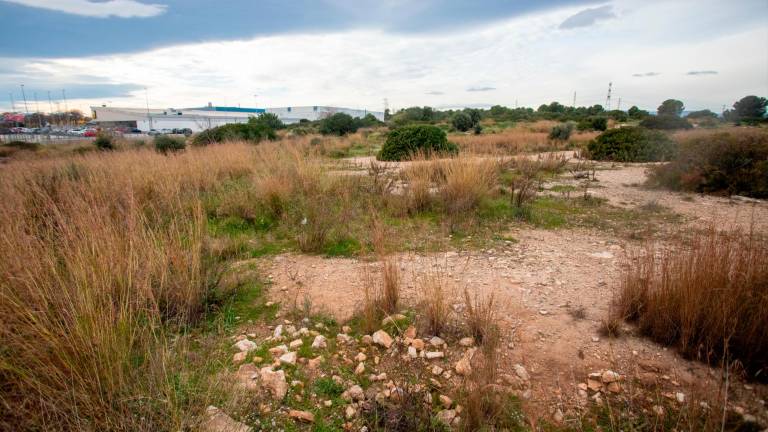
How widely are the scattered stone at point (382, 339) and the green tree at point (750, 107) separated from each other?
112ft

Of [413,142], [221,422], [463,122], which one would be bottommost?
[221,422]

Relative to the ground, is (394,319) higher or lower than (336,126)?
lower

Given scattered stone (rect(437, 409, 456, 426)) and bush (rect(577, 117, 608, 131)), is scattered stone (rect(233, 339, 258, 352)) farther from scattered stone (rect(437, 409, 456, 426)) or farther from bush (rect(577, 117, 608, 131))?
bush (rect(577, 117, 608, 131))

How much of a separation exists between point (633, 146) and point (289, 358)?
14729 millimetres

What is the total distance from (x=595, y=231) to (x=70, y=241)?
585cm

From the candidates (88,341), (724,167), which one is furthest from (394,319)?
(724,167)

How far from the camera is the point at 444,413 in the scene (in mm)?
1983

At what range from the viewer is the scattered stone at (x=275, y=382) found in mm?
2154

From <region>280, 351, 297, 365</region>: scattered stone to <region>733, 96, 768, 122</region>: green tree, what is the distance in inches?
1371

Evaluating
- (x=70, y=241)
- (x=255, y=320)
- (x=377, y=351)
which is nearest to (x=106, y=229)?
(x=70, y=241)

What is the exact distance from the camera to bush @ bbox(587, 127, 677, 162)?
12867mm

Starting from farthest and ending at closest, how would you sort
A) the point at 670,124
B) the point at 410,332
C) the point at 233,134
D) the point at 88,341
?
the point at 670,124
the point at 233,134
the point at 410,332
the point at 88,341

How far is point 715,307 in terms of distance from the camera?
2307mm

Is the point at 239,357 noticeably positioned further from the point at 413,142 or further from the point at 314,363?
the point at 413,142
